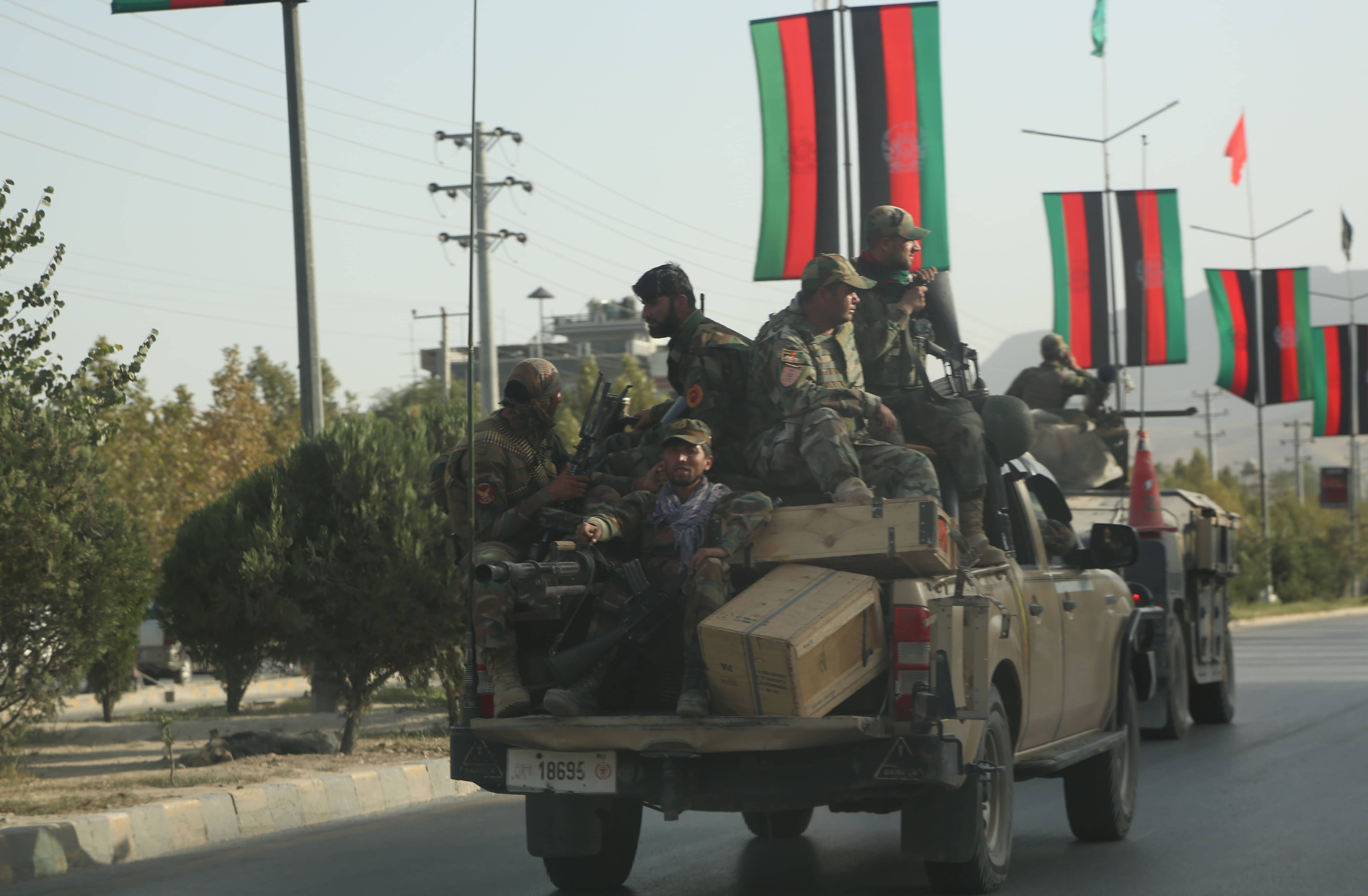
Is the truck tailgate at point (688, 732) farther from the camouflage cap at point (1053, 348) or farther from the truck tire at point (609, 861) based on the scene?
the camouflage cap at point (1053, 348)

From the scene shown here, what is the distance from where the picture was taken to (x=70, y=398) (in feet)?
33.0

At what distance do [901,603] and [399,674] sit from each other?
709 cm

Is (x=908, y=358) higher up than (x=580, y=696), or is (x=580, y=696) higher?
(x=908, y=358)

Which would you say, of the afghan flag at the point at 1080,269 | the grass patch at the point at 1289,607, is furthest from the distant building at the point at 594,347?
the afghan flag at the point at 1080,269

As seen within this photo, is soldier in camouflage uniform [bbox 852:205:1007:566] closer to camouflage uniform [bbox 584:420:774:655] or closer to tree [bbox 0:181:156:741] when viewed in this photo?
camouflage uniform [bbox 584:420:774:655]

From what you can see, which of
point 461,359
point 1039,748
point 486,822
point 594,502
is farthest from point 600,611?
point 461,359

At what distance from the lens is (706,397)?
7.12 m

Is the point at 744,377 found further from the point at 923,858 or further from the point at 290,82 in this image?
the point at 290,82

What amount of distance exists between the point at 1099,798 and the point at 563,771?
3148mm

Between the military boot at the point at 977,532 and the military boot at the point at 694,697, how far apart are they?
1490 millimetres

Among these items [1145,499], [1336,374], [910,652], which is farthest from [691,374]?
[1336,374]

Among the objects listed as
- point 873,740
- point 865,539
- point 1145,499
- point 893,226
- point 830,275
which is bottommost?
point 873,740

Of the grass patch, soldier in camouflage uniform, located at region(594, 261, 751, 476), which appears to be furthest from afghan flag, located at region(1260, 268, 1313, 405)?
soldier in camouflage uniform, located at region(594, 261, 751, 476)

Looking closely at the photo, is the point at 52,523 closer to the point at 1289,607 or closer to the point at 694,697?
the point at 694,697
